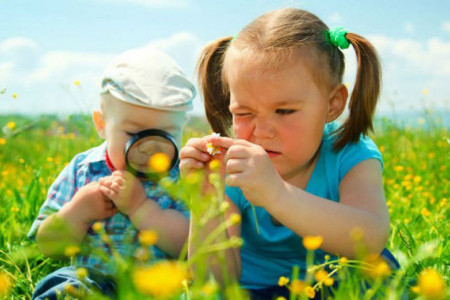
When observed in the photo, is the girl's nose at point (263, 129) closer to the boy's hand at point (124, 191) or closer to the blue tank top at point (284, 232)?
the blue tank top at point (284, 232)

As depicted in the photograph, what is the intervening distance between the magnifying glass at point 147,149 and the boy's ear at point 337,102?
2.40ft

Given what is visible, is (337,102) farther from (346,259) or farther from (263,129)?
(346,259)

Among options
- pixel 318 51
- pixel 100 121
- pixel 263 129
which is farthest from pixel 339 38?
pixel 100 121

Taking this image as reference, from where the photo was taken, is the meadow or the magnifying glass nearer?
the meadow

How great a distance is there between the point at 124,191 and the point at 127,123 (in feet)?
1.05

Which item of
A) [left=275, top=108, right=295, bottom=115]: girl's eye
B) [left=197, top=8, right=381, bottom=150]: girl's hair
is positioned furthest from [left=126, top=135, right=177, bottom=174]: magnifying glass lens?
[left=275, top=108, right=295, bottom=115]: girl's eye

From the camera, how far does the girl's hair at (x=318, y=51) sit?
1905mm

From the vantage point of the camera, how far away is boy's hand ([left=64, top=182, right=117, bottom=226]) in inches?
89.0

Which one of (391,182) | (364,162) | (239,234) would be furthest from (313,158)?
(391,182)

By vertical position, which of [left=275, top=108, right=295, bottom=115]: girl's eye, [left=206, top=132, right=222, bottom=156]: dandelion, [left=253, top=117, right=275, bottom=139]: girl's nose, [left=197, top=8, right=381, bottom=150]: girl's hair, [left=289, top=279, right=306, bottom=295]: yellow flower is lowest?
[left=289, top=279, right=306, bottom=295]: yellow flower

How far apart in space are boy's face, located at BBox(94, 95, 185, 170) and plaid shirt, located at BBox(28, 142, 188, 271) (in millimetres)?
171

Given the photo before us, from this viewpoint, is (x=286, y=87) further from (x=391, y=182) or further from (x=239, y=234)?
(x=391, y=182)

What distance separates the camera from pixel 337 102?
206 cm

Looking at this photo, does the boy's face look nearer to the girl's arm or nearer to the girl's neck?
the girl's neck
